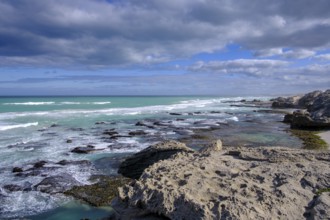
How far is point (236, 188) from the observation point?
7.38 m

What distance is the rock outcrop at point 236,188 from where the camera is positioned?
643cm

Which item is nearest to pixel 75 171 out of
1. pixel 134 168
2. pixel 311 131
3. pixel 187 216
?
pixel 134 168

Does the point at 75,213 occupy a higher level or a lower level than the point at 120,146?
lower

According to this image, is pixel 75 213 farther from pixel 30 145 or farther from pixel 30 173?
pixel 30 145

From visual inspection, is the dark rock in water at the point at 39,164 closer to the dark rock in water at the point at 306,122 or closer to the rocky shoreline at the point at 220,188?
the rocky shoreline at the point at 220,188

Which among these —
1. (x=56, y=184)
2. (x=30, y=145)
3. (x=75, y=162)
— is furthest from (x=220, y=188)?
(x=30, y=145)

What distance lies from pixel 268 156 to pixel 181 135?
19436mm

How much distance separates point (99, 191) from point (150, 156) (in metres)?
2.66

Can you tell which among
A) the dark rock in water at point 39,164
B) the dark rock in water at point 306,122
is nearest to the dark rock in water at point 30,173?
the dark rock in water at point 39,164

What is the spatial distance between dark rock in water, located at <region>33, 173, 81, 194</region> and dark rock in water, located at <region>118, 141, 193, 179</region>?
2.42 meters

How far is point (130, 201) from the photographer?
7.53m

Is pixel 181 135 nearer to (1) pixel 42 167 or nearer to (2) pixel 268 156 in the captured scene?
(1) pixel 42 167

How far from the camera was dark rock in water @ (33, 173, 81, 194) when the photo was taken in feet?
45.4

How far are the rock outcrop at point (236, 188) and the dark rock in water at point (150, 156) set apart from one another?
12.9ft
